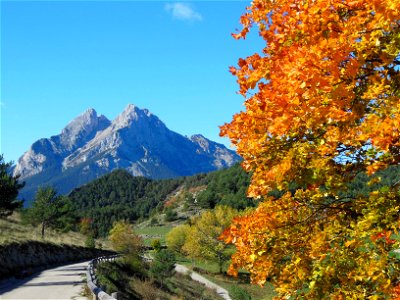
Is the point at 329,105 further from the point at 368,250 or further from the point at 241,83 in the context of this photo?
the point at 368,250

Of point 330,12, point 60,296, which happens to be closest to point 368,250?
point 330,12

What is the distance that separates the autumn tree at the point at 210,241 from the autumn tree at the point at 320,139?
230ft

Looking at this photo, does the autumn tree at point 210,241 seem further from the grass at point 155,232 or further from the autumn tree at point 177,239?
the grass at point 155,232

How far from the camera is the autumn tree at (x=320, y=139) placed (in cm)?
570

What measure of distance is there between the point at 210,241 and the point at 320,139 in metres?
78.9

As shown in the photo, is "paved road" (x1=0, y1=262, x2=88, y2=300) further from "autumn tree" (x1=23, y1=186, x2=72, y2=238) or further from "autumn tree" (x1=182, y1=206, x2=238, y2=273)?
"autumn tree" (x1=182, y1=206, x2=238, y2=273)

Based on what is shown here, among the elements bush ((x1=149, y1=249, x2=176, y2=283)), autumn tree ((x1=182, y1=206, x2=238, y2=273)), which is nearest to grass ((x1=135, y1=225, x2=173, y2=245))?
autumn tree ((x1=182, y1=206, x2=238, y2=273))

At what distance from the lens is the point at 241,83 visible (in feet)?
23.8

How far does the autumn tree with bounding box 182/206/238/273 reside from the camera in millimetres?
80188

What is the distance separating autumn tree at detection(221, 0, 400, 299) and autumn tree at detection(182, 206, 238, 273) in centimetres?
7014

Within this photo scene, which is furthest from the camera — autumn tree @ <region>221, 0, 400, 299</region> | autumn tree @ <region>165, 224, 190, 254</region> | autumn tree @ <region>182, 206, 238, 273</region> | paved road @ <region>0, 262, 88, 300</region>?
autumn tree @ <region>165, 224, 190, 254</region>

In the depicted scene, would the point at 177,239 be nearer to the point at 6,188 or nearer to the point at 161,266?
the point at 161,266

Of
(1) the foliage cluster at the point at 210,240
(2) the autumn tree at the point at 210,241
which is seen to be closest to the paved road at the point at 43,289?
(1) the foliage cluster at the point at 210,240

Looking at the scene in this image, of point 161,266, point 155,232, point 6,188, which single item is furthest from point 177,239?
point 155,232
